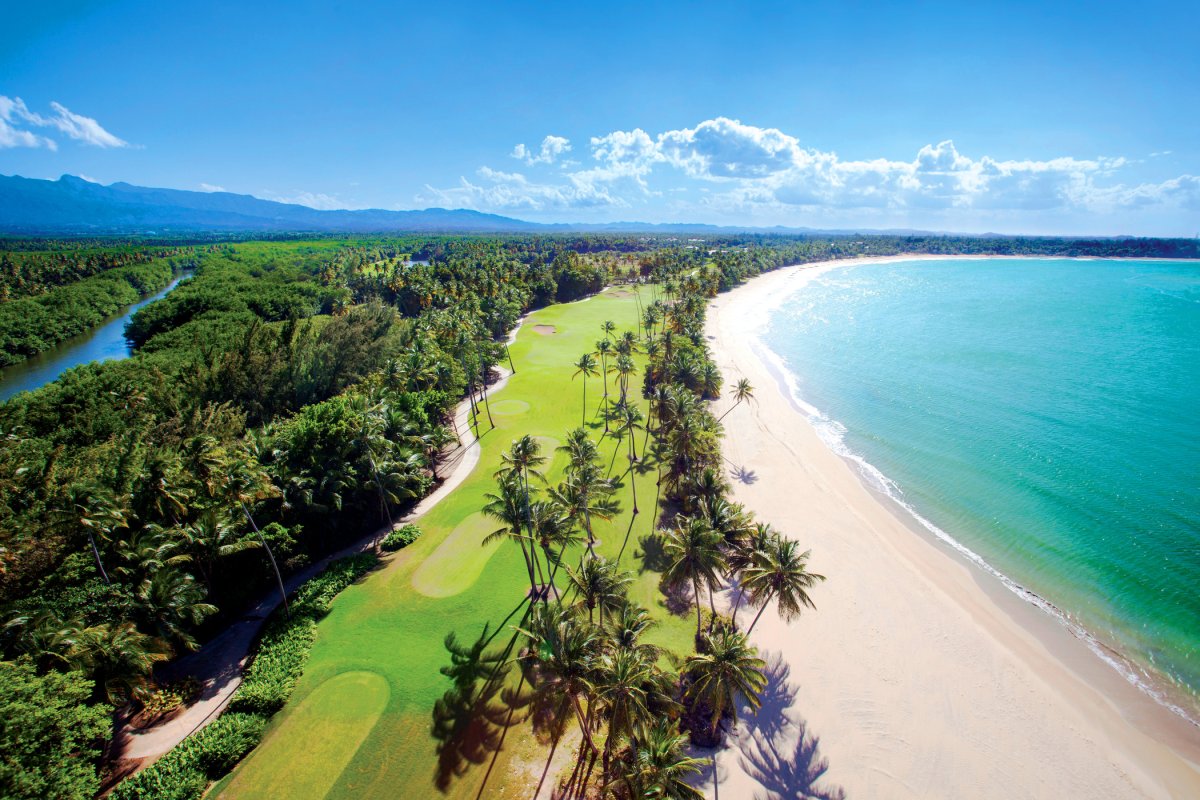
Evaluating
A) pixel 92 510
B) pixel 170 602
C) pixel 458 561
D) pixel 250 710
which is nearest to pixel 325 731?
pixel 250 710

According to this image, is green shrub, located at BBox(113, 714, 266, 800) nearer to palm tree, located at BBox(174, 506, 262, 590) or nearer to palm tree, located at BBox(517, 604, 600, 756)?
palm tree, located at BBox(174, 506, 262, 590)

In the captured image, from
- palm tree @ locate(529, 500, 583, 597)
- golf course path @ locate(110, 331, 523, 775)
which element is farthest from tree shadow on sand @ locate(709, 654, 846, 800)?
golf course path @ locate(110, 331, 523, 775)

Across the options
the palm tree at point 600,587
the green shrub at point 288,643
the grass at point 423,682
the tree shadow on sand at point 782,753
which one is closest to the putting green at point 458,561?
the grass at point 423,682

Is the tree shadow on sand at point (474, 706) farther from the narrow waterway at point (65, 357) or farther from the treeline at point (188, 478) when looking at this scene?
the narrow waterway at point (65, 357)

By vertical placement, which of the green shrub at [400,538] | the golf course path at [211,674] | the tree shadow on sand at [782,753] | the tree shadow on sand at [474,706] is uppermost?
the green shrub at [400,538]

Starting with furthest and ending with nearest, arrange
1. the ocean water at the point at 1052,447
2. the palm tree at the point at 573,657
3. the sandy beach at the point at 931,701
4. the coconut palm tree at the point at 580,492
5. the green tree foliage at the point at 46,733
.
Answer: the ocean water at the point at 1052,447 < the coconut palm tree at the point at 580,492 < the sandy beach at the point at 931,701 < the palm tree at the point at 573,657 < the green tree foliage at the point at 46,733

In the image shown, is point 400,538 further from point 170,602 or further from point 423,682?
point 170,602

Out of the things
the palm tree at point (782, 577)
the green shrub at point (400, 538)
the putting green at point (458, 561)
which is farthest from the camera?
the green shrub at point (400, 538)
